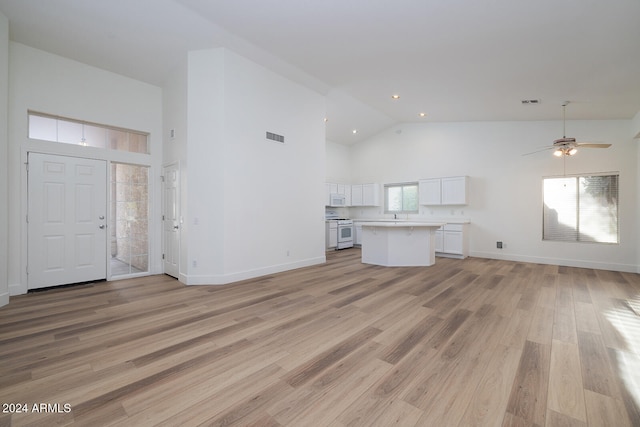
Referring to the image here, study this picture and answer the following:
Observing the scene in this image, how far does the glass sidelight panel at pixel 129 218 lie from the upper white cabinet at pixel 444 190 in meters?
6.82

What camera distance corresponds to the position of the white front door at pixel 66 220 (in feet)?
13.5

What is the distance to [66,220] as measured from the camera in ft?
14.4

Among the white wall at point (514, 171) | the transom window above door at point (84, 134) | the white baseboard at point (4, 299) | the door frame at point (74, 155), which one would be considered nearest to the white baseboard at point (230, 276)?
the door frame at point (74, 155)

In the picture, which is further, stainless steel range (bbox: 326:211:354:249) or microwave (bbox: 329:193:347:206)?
→ microwave (bbox: 329:193:347:206)

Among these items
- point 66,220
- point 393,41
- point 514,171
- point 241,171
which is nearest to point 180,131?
point 241,171

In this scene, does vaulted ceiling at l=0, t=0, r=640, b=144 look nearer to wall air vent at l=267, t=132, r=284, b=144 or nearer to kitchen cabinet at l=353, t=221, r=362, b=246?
wall air vent at l=267, t=132, r=284, b=144

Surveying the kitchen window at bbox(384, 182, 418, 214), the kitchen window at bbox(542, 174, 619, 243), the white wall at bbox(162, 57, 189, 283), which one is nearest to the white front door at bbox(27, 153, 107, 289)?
the white wall at bbox(162, 57, 189, 283)

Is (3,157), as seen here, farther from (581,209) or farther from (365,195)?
(581,209)

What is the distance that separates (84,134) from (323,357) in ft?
17.3

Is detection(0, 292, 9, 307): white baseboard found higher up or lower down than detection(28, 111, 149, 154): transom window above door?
lower down

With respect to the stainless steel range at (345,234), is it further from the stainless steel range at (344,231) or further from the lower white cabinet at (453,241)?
the lower white cabinet at (453,241)

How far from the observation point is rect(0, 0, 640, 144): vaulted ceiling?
311cm

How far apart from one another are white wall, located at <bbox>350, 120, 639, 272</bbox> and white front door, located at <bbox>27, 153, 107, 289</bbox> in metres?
7.44

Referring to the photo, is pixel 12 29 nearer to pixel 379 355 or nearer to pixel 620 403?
pixel 379 355
